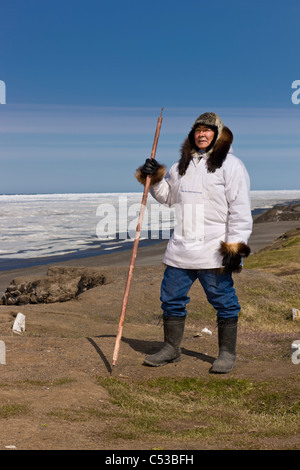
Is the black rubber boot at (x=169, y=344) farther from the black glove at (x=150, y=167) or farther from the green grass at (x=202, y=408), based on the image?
the black glove at (x=150, y=167)

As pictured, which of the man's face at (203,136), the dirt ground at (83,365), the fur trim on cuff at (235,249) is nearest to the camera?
the dirt ground at (83,365)

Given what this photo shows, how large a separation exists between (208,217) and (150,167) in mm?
867

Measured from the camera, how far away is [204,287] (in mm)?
6316

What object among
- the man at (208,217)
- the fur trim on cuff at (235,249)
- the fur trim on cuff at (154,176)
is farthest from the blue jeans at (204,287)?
the fur trim on cuff at (154,176)

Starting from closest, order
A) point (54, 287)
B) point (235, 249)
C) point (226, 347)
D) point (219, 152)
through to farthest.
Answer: point (235, 249) → point (219, 152) → point (226, 347) → point (54, 287)

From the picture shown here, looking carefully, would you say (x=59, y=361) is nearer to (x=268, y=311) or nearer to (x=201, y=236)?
(x=201, y=236)

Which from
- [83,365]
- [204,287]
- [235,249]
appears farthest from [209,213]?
[83,365]

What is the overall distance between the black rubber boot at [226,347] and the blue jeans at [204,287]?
0.35ft

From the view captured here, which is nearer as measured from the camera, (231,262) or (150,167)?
(231,262)

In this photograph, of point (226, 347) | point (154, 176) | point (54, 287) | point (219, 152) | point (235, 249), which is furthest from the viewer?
point (54, 287)

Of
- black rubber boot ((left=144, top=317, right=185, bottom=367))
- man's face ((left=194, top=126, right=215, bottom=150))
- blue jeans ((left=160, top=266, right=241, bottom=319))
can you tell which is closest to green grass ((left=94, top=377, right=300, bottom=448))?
black rubber boot ((left=144, top=317, right=185, bottom=367))

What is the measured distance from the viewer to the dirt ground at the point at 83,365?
4.18 meters

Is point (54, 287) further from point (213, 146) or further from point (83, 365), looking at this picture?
point (213, 146)
